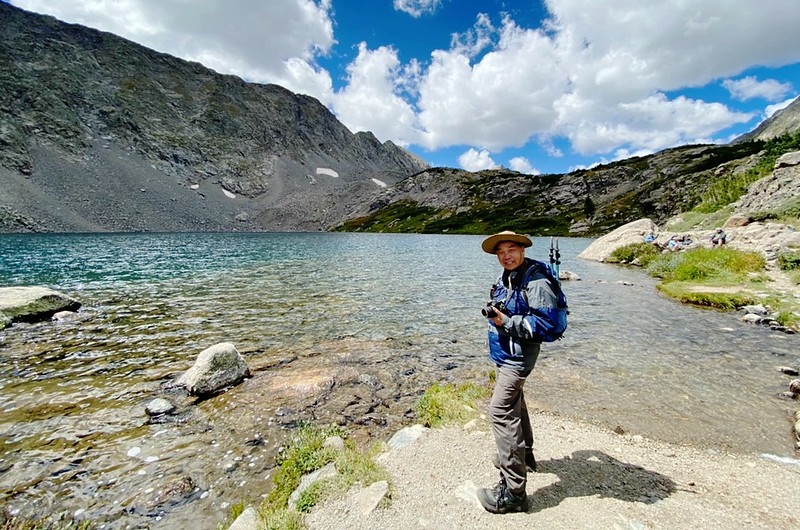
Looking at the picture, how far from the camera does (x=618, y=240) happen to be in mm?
51688

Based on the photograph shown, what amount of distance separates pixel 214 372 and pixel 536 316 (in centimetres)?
941

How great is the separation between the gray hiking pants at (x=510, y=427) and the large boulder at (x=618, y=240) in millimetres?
51262

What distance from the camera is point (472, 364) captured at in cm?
1285

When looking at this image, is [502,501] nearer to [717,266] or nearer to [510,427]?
[510,427]

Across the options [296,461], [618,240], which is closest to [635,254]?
[618,240]

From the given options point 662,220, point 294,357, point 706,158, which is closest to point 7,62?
point 294,357

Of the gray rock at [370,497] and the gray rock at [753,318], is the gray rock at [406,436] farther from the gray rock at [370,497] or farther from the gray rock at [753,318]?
the gray rock at [753,318]

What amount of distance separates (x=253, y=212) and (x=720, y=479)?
635ft

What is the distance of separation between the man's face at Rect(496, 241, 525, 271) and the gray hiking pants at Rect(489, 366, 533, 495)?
1689 millimetres

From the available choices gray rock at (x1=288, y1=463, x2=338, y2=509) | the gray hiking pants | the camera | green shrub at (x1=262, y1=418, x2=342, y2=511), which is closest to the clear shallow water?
green shrub at (x1=262, y1=418, x2=342, y2=511)

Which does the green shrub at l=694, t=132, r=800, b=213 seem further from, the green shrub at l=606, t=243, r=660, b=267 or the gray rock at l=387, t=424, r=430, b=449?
the gray rock at l=387, t=424, r=430, b=449

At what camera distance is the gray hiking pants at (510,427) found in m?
5.44

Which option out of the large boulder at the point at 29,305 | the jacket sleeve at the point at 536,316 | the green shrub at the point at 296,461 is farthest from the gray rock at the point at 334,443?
the large boulder at the point at 29,305

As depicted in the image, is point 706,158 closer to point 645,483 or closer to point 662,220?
point 662,220
